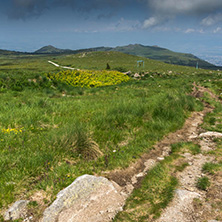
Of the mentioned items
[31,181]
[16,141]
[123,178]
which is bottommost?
[123,178]

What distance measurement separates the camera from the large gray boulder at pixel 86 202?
3.14 m

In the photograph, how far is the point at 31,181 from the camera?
3.92 m

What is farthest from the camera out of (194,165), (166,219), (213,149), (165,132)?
(165,132)

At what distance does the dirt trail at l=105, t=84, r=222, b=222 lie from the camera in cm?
316

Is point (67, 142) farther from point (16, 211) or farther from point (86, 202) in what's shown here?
point (16, 211)

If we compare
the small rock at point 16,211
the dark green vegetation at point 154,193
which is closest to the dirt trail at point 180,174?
the dark green vegetation at point 154,193

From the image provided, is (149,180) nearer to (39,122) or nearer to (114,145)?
(114,145)

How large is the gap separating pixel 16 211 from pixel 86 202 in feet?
4.21

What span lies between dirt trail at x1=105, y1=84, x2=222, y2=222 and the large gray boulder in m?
0.48

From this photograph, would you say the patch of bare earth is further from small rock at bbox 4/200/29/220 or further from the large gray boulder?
small rock at bbox 4/200/29/220

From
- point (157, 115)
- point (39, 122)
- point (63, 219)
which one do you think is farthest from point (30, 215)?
point (157, 115)

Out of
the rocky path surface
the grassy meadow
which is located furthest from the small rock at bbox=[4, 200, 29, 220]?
the grassy meadow

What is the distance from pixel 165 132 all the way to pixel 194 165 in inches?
97.7

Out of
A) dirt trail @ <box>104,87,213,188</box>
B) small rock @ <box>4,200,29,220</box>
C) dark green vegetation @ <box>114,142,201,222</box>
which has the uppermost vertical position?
small rock @ <box>4,200,29,220</box>
